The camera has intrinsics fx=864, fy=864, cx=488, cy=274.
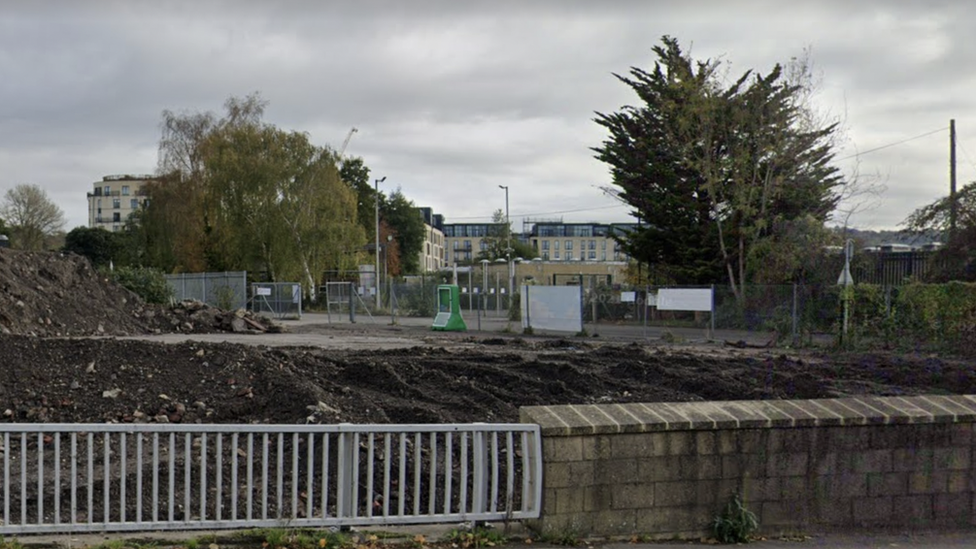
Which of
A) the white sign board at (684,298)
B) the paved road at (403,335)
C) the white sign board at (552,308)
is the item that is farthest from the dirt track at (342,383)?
the white sign board at (552,308)

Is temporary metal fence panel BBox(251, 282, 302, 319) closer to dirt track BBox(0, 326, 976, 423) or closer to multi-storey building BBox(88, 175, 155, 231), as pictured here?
dirt track BBox(0, 326, 976, 423)

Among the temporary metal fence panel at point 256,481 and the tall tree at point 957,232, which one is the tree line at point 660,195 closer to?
the tall tree at point 957,232

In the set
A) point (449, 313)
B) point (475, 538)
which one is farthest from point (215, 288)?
point (475, 538)

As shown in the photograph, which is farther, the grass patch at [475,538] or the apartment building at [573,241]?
the apartment building at [573,241]

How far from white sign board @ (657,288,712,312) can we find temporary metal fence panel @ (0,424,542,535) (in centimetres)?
1815

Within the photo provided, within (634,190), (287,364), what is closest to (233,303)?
(634,190)

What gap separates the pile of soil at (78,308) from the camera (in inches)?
949

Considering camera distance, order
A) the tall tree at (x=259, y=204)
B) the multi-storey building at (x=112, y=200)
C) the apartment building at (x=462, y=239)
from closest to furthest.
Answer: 1. the tall tree at (x=259, y=204)
2. the multi-storey building at (x=112, y=200)
3. the apartment building at (x=462, y=239)

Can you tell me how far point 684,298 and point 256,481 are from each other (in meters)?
20.8

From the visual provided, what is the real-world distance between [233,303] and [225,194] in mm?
13902

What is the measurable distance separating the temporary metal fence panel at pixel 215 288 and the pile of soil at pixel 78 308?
531 inches

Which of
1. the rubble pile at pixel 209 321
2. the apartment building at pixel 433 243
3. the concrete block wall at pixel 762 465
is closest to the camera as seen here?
the concrete block wall at pixel 762 465

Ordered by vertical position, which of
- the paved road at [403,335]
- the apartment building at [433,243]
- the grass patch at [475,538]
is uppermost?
the apartment building at [433,243]

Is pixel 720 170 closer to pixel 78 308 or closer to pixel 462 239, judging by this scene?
pixel 78 308
